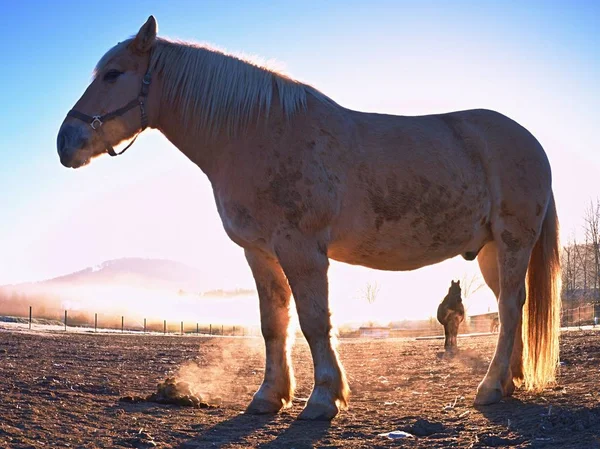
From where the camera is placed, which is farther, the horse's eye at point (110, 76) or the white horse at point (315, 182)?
the horse's eye at point (110, 76)

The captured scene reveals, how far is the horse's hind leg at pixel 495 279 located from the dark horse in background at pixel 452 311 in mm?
8545

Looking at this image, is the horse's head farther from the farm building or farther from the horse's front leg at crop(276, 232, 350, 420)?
the farm building

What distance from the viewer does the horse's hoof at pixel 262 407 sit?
18.1ft

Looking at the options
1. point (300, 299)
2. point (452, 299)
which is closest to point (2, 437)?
point (300, 299)

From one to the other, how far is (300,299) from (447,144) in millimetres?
2206

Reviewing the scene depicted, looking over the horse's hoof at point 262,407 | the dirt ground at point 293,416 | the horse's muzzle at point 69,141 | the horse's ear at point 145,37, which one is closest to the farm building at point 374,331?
the dirt ground at point 293,416

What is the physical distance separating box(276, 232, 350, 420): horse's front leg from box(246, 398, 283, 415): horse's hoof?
0.59 metres

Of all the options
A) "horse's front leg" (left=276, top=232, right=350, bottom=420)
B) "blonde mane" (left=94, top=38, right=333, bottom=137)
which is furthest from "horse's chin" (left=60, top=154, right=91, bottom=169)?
"horse's front leg" (left=276, top=232, right=350, bottom=420)

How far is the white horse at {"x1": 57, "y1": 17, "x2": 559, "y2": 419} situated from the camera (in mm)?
5203

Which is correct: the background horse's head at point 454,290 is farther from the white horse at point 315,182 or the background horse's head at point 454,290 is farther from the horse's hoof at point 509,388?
the horse's hoof at point 509,388

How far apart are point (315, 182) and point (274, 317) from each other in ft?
4.60

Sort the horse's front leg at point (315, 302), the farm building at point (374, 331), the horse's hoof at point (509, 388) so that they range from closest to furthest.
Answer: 1. the horse's front leg at point (315, 302)
2. the horse's hoof at point (509, 388)
3. the farm building at point (374, 331)

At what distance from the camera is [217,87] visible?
5801mm

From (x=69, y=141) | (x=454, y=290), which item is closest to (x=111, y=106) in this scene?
(x=69, y=141)
